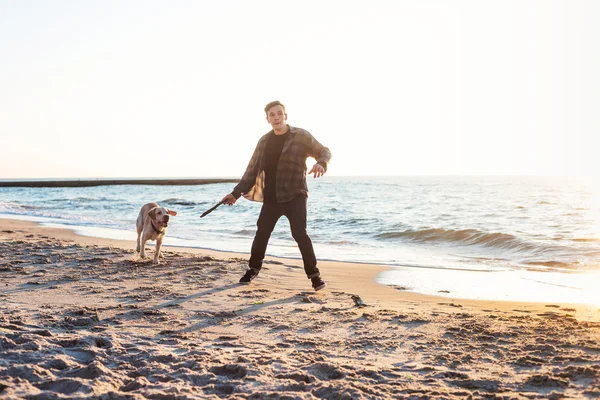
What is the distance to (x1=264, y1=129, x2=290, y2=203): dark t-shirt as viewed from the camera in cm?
584

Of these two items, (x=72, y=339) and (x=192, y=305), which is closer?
(x=72, y=339)

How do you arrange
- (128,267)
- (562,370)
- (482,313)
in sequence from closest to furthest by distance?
(562,370), (482,313), (128,267)

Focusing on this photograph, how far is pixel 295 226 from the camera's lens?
5.74 metres

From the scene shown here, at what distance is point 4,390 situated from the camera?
257 cm

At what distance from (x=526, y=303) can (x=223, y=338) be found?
11.2ft

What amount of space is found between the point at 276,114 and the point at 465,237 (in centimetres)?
804

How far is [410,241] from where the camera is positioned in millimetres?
12406

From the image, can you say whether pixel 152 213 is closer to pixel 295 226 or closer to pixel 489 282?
pixel 295 226

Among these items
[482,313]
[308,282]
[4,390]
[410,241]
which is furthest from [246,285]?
[410,241]

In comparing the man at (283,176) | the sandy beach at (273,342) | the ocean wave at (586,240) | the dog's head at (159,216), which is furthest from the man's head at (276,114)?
the ocean wave at (586,240)

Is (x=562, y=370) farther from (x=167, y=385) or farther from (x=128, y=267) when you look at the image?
(x=128, y=267)

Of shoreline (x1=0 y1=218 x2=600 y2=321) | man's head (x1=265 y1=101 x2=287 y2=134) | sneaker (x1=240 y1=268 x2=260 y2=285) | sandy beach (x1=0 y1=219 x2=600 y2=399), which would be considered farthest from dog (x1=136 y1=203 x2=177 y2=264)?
man's head (x1=265 y1=101 x2=287 y2=134)

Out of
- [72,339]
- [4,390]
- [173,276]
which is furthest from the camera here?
[173,276]

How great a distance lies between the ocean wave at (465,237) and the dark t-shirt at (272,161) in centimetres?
683
